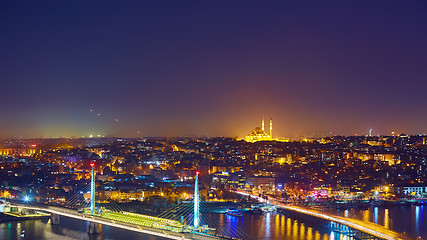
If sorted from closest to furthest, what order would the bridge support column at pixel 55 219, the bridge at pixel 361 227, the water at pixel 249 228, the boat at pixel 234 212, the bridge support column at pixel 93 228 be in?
the bridge at pixel 361 227 → the water at pixel 249 228 → the bridge support column at pixel 93 228 → the bridge support column at pixel 55 219 → the boat at pixel 234 212

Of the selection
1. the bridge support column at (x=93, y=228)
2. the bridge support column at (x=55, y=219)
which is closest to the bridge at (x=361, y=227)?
the bridge support column at (x=93, y=228)

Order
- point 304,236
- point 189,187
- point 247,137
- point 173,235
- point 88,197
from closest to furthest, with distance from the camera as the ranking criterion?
1. point 173,235
2. point 304,236
3. point 88,197
4. point 189,187
5. point 247,137

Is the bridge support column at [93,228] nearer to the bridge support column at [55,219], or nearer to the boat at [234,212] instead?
the bridge support column at [55,219]

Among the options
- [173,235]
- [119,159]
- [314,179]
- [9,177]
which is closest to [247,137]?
[119,159]

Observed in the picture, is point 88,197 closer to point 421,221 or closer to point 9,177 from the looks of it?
point 9,177

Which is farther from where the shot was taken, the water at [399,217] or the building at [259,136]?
the building at [259,136]

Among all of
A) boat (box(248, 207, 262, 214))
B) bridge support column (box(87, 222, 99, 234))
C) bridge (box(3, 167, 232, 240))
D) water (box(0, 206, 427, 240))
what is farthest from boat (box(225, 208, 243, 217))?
bridge support column (box(87, 222, 99, 234))

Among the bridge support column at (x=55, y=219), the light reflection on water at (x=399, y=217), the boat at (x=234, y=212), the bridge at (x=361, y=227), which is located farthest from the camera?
the boat at (x=234, y=212)
